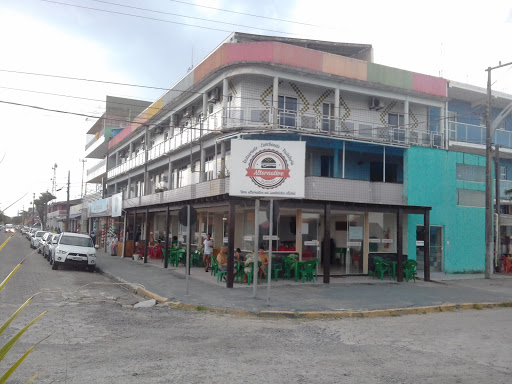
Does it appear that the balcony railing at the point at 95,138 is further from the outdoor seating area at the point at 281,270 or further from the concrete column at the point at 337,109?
the outdoor seating area at the point at 281,270

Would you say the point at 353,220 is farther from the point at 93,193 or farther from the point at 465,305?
the point at 93,193

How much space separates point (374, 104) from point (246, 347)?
1929 cm

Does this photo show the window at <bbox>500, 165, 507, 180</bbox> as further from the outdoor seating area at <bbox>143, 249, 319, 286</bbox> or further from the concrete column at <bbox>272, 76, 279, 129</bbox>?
the outdoor seating area at <bbox>143, 249, 319, 286</bbox>

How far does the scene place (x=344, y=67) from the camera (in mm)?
23125

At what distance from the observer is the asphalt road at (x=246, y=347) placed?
610 cm

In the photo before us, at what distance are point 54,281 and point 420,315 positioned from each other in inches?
485

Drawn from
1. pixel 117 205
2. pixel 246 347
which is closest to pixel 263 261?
pixel 246 347

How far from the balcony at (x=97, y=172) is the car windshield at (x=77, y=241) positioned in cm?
2915

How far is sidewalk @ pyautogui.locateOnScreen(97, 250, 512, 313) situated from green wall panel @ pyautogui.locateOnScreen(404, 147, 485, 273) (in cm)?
276

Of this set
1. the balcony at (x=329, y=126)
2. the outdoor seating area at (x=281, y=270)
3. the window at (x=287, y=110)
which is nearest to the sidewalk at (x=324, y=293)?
the outdoor seating area at (x=281, y=270)

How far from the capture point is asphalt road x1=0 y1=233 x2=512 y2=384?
610 cm

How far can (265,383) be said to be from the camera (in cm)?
575

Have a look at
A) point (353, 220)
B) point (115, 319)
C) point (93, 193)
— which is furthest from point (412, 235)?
point (93, 193)

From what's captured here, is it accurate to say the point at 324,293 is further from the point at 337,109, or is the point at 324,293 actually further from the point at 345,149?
the point at 337,109
